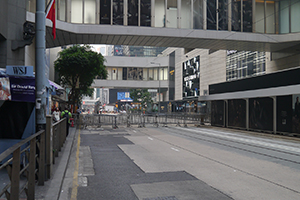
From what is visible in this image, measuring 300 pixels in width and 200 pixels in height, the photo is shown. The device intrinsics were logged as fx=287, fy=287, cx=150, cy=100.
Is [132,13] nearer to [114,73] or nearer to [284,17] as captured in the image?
[284,17]

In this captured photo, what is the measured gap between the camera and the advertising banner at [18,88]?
7219mm

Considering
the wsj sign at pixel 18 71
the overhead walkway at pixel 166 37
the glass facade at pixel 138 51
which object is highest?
the glass facade at pixel 138 51

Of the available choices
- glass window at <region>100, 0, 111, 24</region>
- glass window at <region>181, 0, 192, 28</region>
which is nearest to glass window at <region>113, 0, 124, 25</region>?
glass window at <region>100, 0, 111, 24</region>

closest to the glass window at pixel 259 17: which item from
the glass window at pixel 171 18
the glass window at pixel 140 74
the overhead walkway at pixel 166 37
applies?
the overhead walkway at pixel 166 37

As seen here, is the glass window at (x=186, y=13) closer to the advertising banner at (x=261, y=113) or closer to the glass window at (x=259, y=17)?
the glass window at (x=259, y=17)

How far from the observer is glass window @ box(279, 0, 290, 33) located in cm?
2444

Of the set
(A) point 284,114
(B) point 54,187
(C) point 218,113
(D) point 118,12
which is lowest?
(B) point 54,187

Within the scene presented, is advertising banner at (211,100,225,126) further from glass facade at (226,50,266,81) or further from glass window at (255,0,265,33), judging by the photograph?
glass facade at (226,50,266,81)

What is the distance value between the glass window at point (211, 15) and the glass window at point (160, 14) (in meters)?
3.70

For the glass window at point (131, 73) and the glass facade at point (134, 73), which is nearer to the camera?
the glass window at point (131, 73)

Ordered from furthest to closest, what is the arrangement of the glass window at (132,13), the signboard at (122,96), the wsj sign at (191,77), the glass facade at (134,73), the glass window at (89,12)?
the signboard at (122,96) → the glass facade at (134,73) → the wsj sign at (191,77) → the glass window at (132,13) → the glass window at (89,12)

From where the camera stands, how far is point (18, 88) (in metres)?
7.35

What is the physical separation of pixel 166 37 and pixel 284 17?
1081 centimetres

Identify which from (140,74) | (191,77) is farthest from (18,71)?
(140,74)
